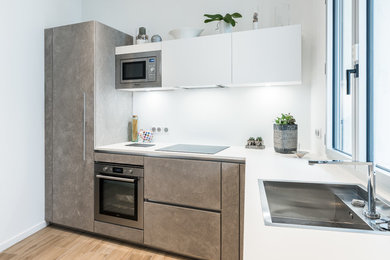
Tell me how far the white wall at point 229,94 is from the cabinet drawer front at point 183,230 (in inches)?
34.5

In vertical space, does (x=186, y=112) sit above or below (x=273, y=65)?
below

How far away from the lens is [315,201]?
114cm

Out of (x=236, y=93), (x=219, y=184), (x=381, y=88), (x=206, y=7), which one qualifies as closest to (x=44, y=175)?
(x=219, y=184)

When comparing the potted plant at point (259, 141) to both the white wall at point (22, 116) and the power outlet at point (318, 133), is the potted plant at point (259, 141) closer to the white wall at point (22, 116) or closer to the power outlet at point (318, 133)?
the power outlet at point (318, 133)

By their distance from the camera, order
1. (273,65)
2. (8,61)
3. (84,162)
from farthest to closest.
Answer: (84,162)
(8,61)
(273,65)

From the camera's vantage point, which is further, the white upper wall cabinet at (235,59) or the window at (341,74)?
the white upper wall cabinet at (235,59)

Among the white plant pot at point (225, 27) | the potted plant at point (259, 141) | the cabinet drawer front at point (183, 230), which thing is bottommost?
the cabinet drawer front at point (183, 230)

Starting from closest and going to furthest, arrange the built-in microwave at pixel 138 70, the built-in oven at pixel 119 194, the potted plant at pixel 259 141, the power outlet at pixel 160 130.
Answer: the built-in oven at pixel 119 194 → the potted plant at pixel 259 141 → the built-in microwave at pixel 138 70 → the power outlet at pixel 160 130

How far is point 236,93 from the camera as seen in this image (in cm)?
252

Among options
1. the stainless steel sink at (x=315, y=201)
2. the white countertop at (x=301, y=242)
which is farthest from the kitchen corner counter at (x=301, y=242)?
the stainless steel sink at (x=315, y=201)

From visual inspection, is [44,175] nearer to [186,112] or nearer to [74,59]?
[74,59]

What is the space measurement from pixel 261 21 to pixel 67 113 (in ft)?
7.27

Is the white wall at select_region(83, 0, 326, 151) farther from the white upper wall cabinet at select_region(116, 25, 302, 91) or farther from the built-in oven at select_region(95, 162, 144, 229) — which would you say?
the built-in oven at select_region(95, 162, 144, 229)

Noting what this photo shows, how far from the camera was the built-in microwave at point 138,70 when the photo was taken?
2.45 m
